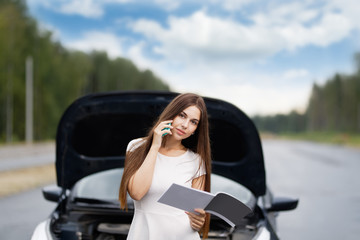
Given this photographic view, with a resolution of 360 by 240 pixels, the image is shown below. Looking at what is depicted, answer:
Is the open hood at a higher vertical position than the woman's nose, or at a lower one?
lower

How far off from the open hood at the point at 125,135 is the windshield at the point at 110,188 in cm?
27

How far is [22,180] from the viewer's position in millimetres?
13305

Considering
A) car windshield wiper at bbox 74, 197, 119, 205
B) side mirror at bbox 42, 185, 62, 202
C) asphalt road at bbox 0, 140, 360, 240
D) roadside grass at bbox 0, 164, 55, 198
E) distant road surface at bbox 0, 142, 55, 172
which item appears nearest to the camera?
car windshield wiper at bbox 74, 197, 119, 205

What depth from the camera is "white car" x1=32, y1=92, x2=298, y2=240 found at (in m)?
2.85

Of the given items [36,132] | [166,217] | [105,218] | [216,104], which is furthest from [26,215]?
[36,132]

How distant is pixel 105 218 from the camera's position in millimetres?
3318

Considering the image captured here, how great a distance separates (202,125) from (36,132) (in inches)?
2057

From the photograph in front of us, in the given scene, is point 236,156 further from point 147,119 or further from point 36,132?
point 36,132

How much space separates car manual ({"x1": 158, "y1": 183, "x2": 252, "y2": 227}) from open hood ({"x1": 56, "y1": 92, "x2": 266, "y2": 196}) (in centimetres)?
98

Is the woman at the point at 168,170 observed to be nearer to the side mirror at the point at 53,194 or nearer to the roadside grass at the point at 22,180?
the side mirror at the point at 53,194

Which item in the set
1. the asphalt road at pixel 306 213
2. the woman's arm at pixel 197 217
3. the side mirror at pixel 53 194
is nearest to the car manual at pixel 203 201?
the woman's arm at pixel 197 217

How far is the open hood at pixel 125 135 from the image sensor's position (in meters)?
2.84

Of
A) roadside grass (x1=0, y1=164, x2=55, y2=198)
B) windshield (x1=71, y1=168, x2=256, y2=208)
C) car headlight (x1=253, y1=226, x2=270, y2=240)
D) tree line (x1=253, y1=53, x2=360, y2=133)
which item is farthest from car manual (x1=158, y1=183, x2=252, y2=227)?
tree line (x1=253, y1=53, x2=360, y2=133)

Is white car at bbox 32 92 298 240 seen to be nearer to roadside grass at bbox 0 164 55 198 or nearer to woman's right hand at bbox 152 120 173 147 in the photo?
woman's right hand at bbox 152 120 173 147
